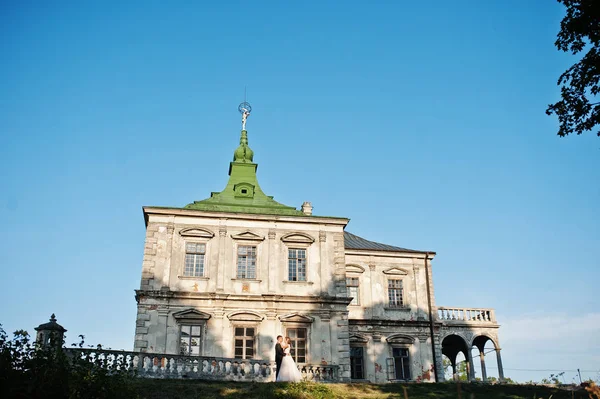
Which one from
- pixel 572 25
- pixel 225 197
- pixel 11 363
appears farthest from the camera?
pixel 225 197

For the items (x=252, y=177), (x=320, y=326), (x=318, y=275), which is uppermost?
(x=252, y=177)

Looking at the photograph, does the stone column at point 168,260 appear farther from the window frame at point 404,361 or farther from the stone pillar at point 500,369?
→ the stone pillar at point 500,369

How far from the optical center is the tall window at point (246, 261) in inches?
1053

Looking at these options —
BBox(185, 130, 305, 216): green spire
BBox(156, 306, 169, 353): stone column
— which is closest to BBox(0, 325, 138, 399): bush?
BBox(156, 306, 169, 353): stone column

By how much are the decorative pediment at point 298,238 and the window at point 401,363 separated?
8.05m

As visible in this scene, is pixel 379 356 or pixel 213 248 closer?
pixel 213 248

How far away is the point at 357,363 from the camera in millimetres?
30031

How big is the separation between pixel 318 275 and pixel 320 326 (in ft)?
8.09

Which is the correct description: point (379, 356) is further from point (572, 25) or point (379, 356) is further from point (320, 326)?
point (572, 25)

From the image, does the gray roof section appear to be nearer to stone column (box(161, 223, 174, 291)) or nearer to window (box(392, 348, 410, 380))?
→ window (box(392, 348, 410, 380))

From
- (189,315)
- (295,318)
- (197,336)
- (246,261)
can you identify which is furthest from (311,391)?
(246,261)

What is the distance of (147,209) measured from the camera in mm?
26938

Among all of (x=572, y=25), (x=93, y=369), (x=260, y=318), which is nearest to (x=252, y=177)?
(x=260, y=318)

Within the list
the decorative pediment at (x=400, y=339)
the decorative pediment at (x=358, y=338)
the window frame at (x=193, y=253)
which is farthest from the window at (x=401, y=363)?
the window frame at (x=193, y=253)
